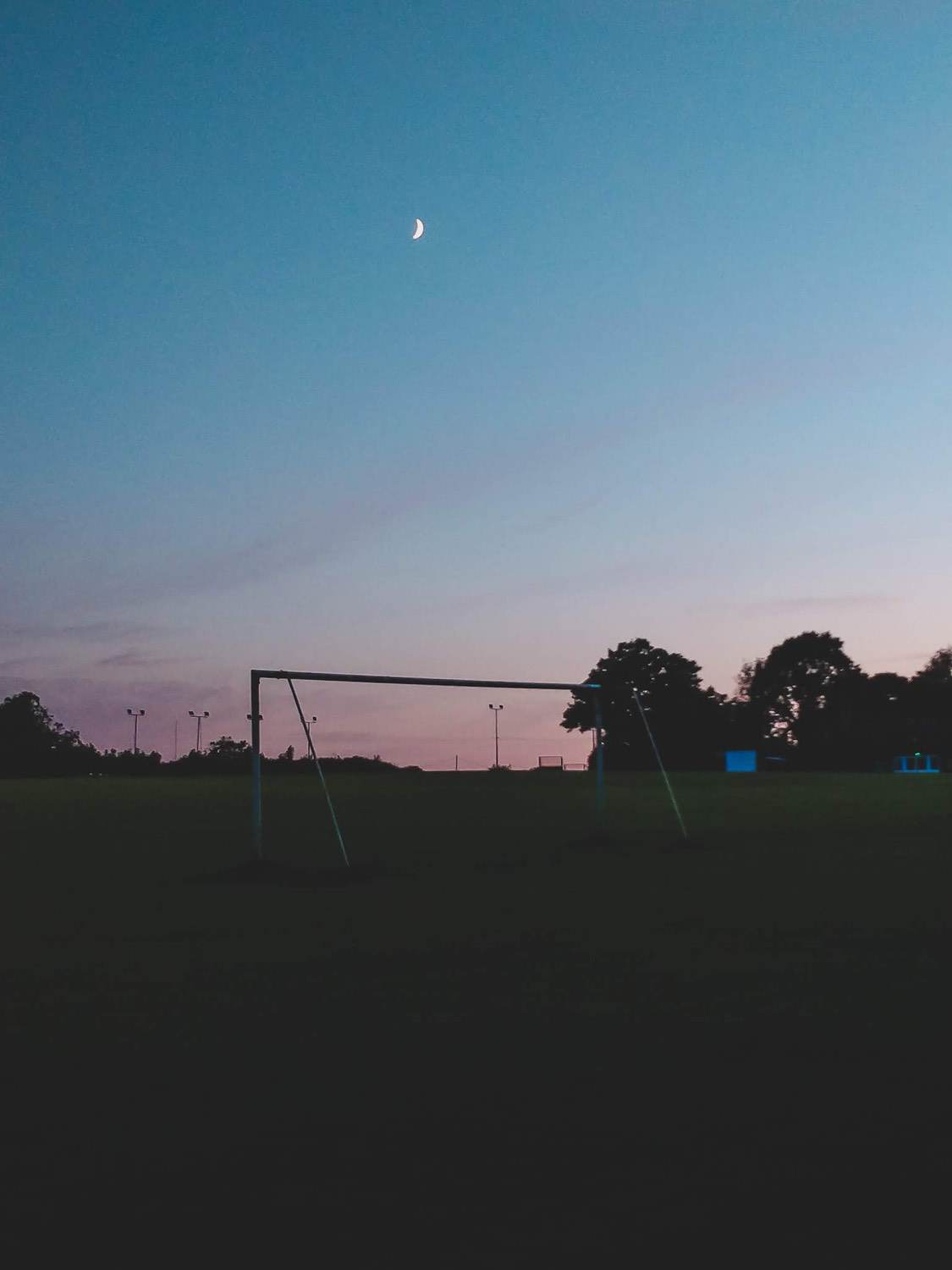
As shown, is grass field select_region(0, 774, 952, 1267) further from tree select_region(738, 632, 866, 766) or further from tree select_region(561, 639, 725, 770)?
tree select_region(738, 632, 866, 766)

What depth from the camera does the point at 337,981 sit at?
7133mm

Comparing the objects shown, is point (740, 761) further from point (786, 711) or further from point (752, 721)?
point (786, 711)

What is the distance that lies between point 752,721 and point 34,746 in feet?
252

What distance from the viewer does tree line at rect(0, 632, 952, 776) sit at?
7981 centimetres

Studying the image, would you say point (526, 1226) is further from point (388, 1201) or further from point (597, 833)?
point (597, 833)

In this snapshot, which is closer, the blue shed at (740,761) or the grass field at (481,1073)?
the grass field at (481,1073)

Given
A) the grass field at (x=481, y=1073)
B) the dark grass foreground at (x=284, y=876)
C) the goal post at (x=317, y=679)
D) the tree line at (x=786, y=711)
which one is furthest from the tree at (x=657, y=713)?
the grass field at (x=481, y=1073)

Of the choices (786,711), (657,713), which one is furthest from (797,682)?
(657,713)

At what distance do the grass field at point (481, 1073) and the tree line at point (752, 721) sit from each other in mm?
52875

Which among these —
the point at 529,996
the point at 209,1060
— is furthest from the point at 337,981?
the point at 209,1060

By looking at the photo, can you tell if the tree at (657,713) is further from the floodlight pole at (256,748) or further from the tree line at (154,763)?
the floodlight pole at (256,748)

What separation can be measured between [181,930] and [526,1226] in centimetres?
690

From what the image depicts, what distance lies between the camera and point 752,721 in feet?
329

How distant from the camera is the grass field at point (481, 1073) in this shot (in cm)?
330
